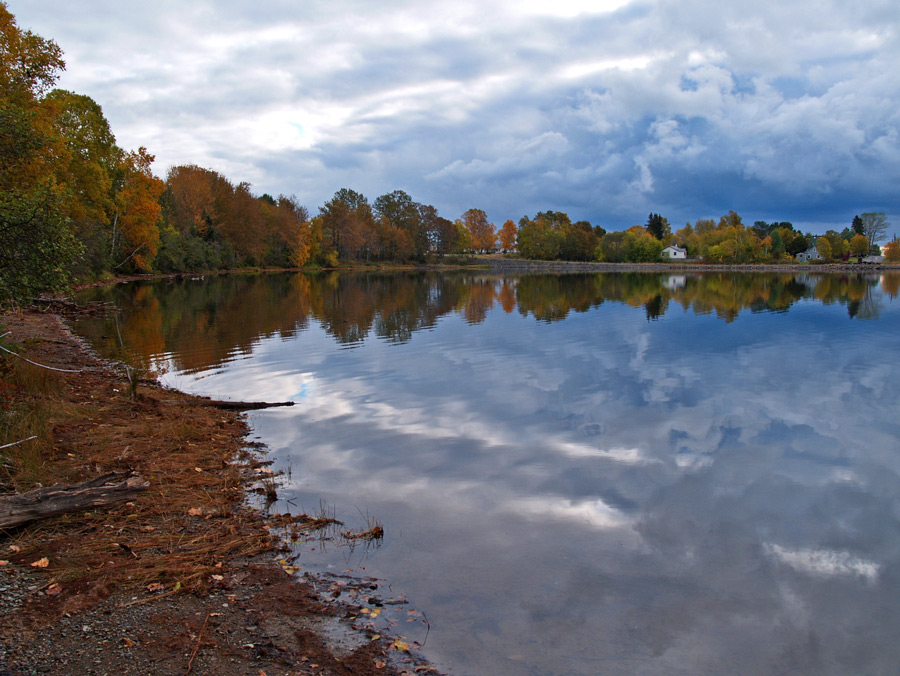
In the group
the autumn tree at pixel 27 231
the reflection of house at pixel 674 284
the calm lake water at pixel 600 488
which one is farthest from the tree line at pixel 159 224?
the reflection of house at pixel 674 284

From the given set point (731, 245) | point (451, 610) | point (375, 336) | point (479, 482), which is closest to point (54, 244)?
point (479, 482)

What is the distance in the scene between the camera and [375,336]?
98.6ft

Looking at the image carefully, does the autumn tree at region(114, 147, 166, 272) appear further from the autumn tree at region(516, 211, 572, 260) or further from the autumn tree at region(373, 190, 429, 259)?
the autumn tree at region(516, 211, 572, 260)

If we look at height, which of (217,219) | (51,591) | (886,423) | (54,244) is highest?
(217,219)

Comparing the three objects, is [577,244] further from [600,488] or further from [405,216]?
[600,488]

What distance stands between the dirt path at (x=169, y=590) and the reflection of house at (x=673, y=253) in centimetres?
19598

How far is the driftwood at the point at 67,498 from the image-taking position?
740cm

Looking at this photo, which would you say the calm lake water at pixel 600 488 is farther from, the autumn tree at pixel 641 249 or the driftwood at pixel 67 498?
the autumn tree at pixel 641 249

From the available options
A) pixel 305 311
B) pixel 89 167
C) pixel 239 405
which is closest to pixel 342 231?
pixel 89 167

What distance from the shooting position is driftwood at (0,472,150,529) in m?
7.40

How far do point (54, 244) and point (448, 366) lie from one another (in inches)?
523

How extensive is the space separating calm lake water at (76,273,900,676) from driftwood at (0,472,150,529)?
7.79 ft

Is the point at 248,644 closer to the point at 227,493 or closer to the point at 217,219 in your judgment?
the point at 227,493

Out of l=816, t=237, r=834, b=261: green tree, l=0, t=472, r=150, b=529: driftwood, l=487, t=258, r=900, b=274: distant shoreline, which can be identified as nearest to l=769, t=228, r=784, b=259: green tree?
l=816, t=237, r=834, b=261: green tree
